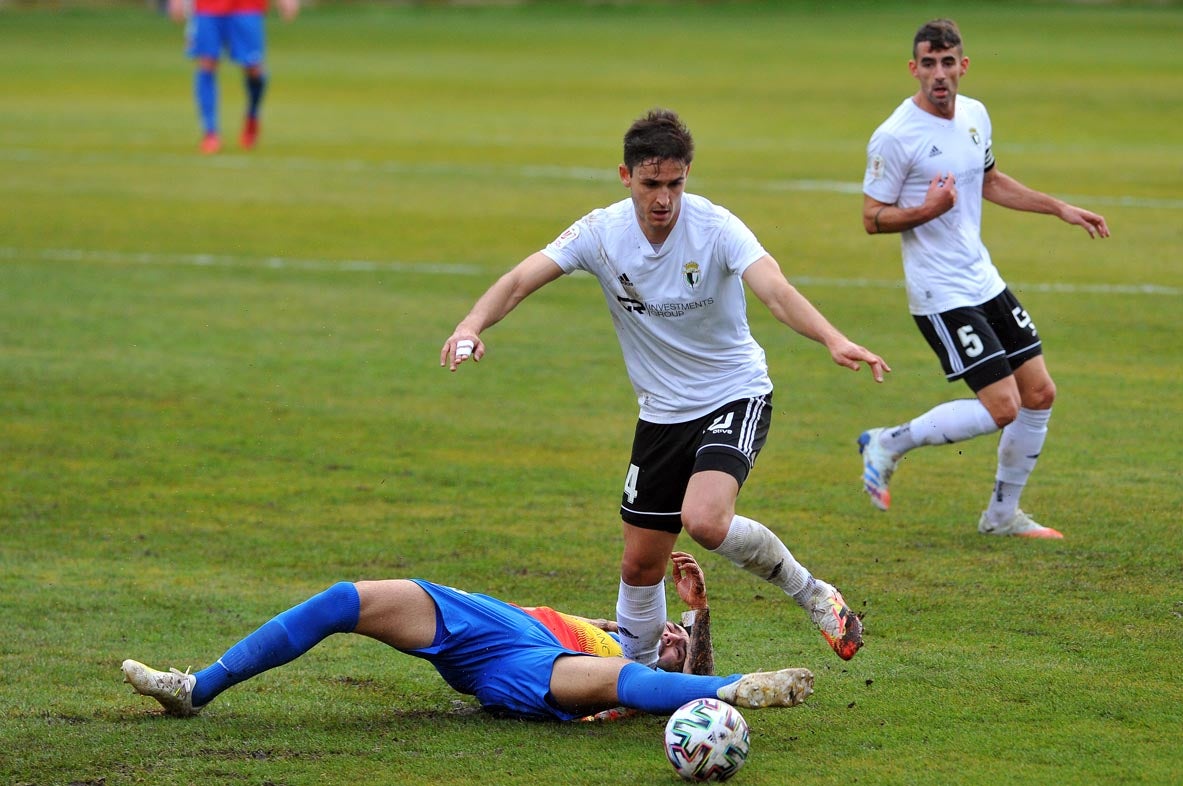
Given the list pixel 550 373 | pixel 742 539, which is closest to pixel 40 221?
pixel 550 373

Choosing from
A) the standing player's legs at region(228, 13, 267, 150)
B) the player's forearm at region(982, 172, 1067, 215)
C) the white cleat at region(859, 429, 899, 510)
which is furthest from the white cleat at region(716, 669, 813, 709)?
the standing player's legs at region(228, 13, 267, 150)

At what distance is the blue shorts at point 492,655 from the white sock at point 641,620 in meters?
0.52

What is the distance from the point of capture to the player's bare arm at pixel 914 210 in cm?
877

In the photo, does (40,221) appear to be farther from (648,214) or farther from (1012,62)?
(1012,62)

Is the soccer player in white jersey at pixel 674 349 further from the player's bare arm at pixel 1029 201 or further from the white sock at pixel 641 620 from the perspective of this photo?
the player's bare arm at pixel 1029 201

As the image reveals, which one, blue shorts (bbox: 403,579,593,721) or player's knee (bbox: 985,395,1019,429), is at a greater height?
player's knee (bbox: 985,395,1019,429)

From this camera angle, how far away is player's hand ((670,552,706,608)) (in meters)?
6.63

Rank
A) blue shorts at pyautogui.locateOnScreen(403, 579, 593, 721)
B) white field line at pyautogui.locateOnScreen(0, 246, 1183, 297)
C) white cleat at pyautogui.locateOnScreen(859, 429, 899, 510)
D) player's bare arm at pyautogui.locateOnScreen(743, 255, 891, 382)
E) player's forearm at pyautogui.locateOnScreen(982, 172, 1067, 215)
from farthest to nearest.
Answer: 1. white field line at pyautogui.locateOnScreen(0, 246, 1183, 297)
2. white cleat at pyautogui.locateOnScreen(859, 429, 899, 510)
3. player's forearm at pyautogui.locateOnScreen(982, 172, 1067, 215)
4. blue shorts at pyautogui.locateOnScreen(403, 579, 593, 721)
5. player's bare arm at pyautogui.locateOnScreen(743, 255, 891, 382)

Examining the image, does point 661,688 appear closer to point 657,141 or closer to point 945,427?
point 657,141

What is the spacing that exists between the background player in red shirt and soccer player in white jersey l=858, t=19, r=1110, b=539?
58.9 ft

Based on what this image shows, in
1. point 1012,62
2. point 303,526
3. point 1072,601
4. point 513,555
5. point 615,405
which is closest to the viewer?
point 1072,601

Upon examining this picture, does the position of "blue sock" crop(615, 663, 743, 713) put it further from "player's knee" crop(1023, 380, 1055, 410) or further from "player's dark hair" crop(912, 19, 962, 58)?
"player's dark hair" crop(912, 19, 962, 58)

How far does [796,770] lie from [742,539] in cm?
112

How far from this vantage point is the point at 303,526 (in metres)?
9.54
